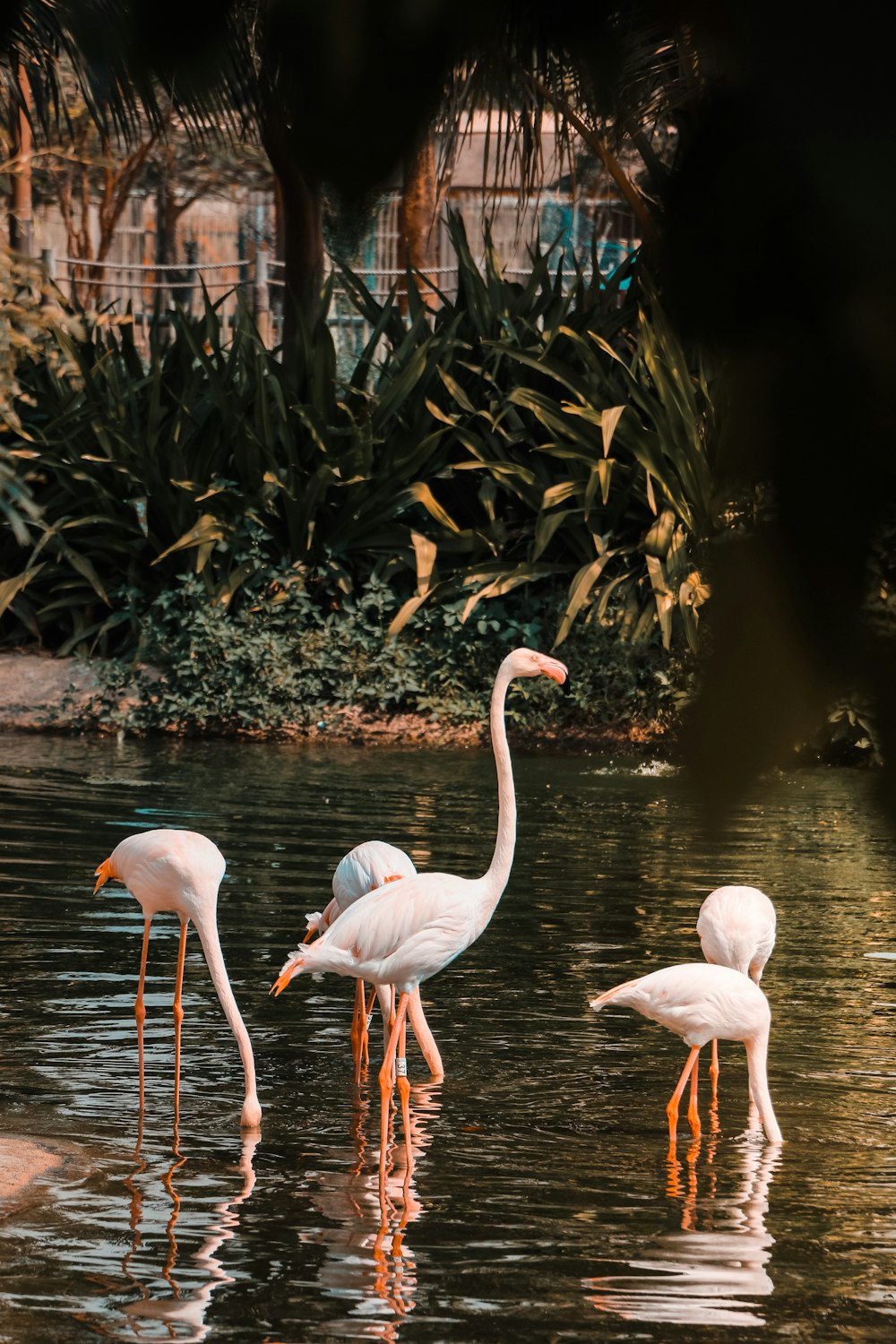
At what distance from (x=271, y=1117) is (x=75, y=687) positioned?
27.2 ft

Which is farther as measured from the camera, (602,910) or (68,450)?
(68,450)

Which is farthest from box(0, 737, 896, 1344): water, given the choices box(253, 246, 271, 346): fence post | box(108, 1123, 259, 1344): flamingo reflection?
box(253, 246, 271, 346): fence post

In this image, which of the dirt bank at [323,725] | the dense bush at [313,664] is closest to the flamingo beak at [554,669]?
the dense bush at [313,664]

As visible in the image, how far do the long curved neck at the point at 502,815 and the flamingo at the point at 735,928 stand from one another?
2.78ft

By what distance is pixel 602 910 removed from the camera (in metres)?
8.34

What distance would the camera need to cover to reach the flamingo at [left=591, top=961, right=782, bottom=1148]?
5492mm

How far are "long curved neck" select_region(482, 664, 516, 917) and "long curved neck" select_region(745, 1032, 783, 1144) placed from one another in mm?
851

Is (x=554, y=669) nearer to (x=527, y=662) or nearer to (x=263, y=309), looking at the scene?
(x=527, y=662)

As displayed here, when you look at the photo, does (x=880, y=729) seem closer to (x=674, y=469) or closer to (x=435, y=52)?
(x=435, y=52)

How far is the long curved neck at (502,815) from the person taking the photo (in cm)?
547

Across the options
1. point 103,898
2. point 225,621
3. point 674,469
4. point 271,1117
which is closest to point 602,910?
point 103,898

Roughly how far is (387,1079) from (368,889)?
899mm

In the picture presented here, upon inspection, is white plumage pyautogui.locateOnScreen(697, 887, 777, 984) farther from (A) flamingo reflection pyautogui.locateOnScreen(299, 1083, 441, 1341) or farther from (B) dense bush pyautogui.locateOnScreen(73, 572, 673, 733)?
(B) dense bush pyautogui.locateOnScreen(73, 572, 673, 733)

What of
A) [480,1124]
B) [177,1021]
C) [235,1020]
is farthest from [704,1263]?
[177,1021]
